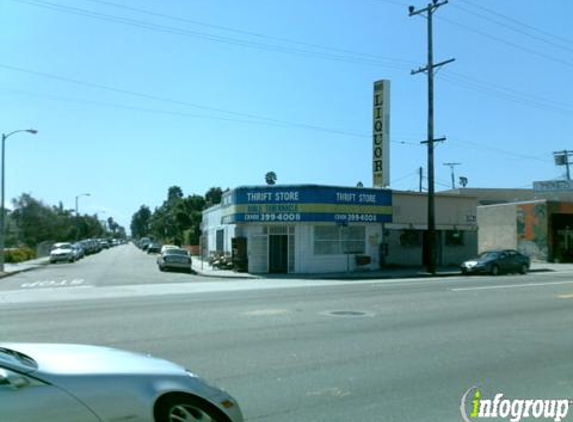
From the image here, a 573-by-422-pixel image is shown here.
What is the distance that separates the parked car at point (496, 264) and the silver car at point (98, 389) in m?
29.8

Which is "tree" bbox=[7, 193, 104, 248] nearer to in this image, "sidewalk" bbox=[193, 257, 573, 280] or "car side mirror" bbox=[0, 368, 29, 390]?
"sidewalk" bbox=[193, 257, 573, 280]

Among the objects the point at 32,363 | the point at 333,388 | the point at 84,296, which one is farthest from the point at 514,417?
the point at 84,296

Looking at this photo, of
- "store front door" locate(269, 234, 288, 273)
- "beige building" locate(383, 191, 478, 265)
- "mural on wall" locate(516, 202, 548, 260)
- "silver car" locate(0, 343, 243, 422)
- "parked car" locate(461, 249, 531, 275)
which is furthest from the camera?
"mural on wall" locate(516, 202, 548, 260)

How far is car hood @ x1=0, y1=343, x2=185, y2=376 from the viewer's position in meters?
4.04

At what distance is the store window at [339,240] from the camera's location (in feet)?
114

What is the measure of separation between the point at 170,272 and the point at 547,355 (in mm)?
29943

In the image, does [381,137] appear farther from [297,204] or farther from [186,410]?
[186,410]

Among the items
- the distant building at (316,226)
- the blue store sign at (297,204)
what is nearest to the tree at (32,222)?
the distant building at (316,226)

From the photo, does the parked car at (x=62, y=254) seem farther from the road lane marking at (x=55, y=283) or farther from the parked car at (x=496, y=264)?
the parked car at (x=496, y=264)

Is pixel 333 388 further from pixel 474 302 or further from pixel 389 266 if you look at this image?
pixel 389 266

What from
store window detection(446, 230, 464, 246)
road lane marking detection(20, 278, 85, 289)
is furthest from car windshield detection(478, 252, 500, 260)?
road lane marking detection(20, 278, 85, 289)

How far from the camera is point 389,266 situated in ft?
125

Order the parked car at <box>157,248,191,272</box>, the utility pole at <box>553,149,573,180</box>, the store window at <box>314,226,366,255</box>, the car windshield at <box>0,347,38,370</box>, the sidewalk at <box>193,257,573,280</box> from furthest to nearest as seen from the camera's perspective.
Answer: the utility pole at <box>553,149,573,180</box> → the parked car at <box>157,248,191,272</box> → the store window at <box>314,226,366,255</box> → the sidewalk at <box>193,257,573,280</box> → the car windshield at <box>0,347,38,370</box>

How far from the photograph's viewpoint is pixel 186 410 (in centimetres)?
425
